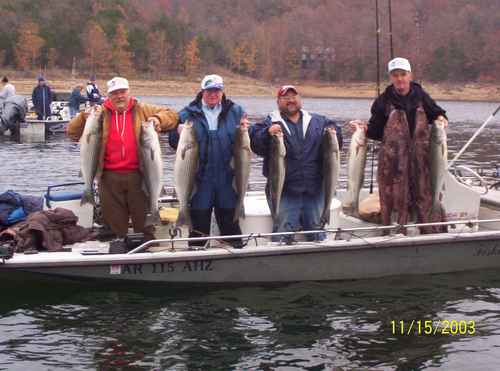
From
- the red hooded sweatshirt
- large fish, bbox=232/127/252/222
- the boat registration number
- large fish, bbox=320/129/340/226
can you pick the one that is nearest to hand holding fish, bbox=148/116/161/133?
the red hooded sweatshirt

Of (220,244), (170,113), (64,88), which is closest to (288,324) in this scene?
(220,244)

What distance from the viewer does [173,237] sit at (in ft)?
27.3

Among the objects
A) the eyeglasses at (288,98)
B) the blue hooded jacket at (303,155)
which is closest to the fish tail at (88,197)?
the blue hooded jacket at (303,155)

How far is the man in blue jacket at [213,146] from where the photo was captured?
7953 millimetres

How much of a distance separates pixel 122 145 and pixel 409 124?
310cm

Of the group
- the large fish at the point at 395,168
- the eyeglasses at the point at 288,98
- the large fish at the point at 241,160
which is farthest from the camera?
the large fish at the point at 395,168

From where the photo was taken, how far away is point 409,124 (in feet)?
28.0

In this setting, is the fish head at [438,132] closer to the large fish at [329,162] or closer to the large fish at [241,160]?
the large fish at [329,162]

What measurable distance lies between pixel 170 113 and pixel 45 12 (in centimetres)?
9389

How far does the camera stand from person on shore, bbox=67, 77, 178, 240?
26.3 feet

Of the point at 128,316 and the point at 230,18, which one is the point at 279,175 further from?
the point at 230,18

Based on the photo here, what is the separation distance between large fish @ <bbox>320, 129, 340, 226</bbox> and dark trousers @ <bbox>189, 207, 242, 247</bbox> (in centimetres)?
100

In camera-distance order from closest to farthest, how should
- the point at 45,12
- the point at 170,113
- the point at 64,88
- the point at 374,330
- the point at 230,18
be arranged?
the point at 374,330, the point at 170,113, the point at 64,88, the point at 45,12, the point at 230,18

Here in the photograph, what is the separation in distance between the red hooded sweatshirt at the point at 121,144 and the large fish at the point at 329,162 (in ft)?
6.37
